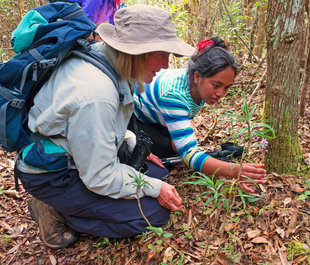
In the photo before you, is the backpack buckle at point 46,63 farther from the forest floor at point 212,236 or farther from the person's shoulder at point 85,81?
the forest floor at point 212,236

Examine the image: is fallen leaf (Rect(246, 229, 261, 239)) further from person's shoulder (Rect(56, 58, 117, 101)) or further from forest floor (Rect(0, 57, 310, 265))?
person's shoulder (Rect(56, 58, 117, 101))

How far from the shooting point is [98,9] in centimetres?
343

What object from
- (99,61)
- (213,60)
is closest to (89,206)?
(99,61)

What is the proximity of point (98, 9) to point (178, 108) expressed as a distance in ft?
6.41

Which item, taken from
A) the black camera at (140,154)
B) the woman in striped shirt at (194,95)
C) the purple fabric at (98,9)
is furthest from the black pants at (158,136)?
the purple fabric at (98,9)

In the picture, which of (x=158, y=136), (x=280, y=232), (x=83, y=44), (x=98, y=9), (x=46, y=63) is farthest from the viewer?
(x=98, y=9)

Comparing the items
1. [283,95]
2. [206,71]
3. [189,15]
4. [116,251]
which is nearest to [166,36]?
[206,71]

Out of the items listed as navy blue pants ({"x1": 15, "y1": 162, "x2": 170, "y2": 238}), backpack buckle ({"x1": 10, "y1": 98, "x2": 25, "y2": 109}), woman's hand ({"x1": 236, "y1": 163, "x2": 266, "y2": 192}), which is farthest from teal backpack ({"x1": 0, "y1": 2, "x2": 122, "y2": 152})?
woman's hand ({"x1": 236, "y1": 163, "x2": 266, "y2": 192})

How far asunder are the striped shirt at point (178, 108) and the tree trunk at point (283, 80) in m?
0.65

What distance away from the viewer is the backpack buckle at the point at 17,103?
171 cm

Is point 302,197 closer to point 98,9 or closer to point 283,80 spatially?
point 283,80

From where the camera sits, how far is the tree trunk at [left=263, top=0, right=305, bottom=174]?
198 centimetres

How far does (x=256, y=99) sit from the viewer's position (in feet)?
12.5

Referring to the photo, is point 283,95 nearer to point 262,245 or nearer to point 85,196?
point 262,245
